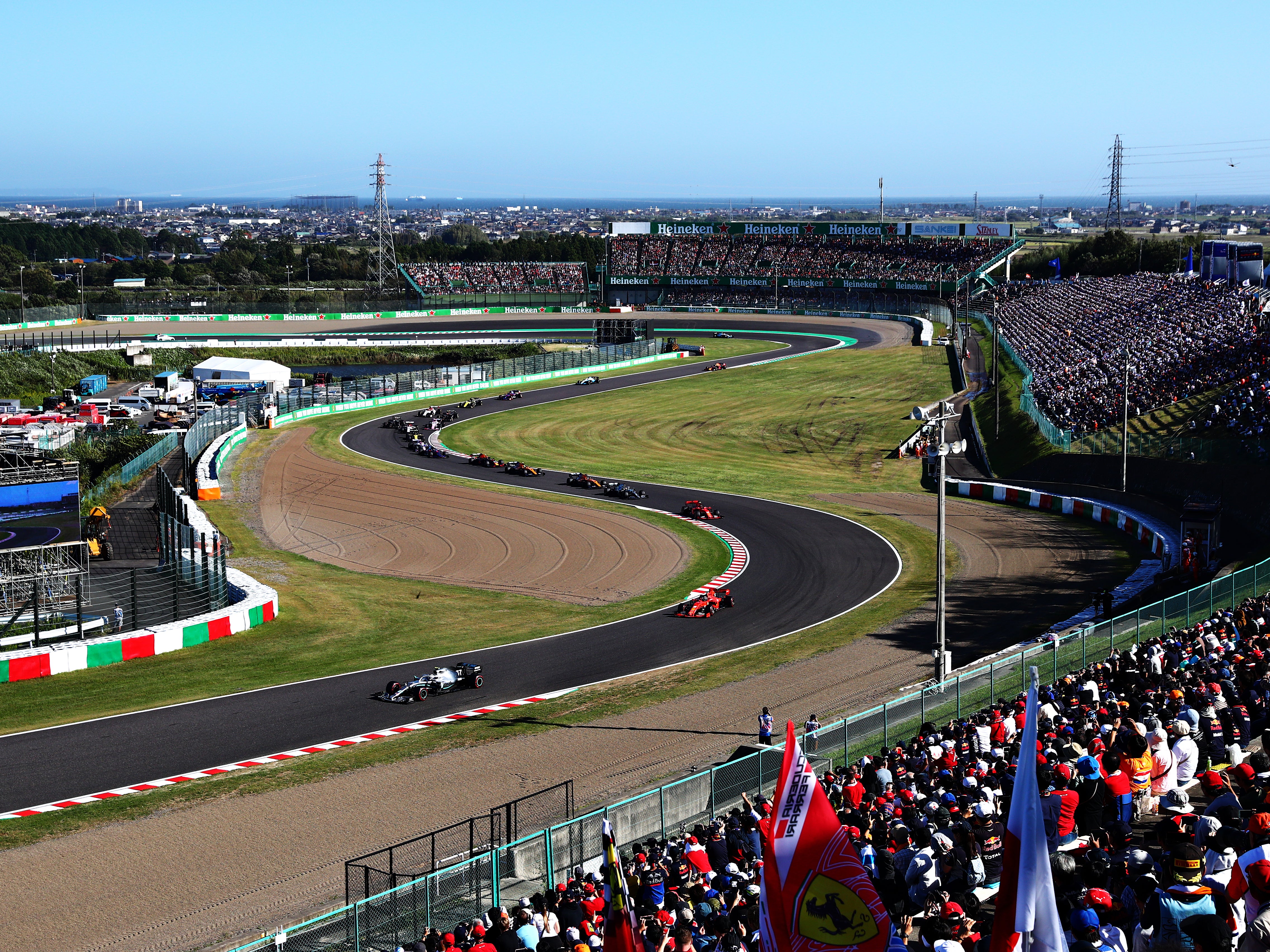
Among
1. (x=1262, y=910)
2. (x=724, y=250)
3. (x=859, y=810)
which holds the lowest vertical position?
(x=859, y=810)

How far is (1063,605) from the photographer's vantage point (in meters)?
34.6

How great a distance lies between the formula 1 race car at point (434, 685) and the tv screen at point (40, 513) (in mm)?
9555

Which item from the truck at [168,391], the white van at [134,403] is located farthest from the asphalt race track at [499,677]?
the truck at [168,391]

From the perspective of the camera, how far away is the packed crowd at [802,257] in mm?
140250

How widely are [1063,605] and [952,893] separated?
77.7 ft

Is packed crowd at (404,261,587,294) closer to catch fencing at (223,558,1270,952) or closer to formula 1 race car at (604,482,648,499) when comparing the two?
formula 1 race car at (604,482,648,499)

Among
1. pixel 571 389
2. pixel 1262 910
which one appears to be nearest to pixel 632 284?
pixel 571 389

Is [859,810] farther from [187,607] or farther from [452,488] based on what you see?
[452,488]

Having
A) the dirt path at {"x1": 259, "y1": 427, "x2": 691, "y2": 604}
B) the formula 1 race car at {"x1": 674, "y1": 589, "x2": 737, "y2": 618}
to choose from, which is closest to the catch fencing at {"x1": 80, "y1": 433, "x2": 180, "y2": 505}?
the dirt path at {"x1": 259, "y1": 427, "x2": 691, "y2": 604}

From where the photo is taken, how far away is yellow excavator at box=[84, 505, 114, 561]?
3841 centimetres

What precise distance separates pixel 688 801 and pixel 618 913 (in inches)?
408

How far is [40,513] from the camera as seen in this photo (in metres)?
31.5

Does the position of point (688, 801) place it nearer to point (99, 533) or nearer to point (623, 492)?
point (99, 533)

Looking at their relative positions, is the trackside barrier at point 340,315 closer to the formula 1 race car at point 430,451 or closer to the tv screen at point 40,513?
the formula 1 race car at point 430,451
